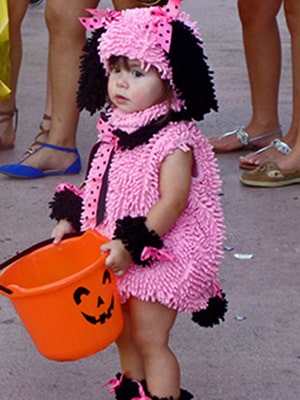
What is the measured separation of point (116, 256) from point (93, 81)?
1.71 ft

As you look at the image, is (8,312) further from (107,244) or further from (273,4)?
(273,4)

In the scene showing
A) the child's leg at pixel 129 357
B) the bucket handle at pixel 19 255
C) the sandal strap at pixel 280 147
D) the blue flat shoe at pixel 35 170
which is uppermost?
the bucket handle at pixel 19 255

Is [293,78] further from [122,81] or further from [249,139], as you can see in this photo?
[122,81]

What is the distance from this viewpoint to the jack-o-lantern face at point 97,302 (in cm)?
280

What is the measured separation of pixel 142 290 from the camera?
116 inches

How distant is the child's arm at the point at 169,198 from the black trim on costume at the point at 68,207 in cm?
29

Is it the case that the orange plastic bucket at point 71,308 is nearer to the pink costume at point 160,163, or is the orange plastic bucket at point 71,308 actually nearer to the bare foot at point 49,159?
the pink costume at point 160,163

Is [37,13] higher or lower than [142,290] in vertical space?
lower

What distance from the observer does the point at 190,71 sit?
9.73 ft

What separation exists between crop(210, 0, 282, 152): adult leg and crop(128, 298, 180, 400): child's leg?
2.79m

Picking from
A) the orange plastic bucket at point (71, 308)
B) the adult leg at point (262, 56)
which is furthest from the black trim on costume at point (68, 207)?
the adult leg at point (262, 56)

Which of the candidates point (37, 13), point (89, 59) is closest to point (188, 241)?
point (89, 59)

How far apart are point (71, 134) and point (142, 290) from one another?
2.65 metres

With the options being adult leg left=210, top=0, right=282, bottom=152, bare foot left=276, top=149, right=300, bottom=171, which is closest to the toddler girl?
bare foot left=276, top=149, right=300, bottom=171
